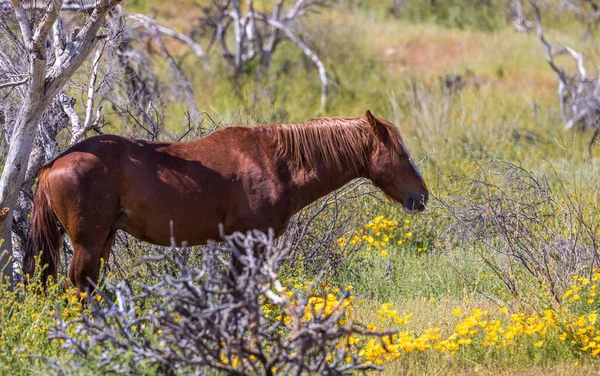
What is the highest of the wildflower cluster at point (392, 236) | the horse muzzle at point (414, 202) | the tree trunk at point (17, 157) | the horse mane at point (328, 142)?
the tree trunk at point (17, 157)

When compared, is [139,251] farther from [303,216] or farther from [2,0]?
[2,0]

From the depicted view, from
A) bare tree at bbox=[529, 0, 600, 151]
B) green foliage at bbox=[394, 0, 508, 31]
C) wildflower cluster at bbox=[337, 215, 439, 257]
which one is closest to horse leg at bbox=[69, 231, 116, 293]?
wildflower cluster at bbox=[337, 215, 439, 257]

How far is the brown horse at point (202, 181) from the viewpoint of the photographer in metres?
5.53

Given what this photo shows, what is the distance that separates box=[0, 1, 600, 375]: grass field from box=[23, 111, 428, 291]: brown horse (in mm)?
511

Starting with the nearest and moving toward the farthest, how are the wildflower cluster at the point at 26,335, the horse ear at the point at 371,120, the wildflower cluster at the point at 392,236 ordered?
the wildflower cluster at the point at 26,335
the horse ear at the point at 371,120
the wildflower cluster at the point at 392,236

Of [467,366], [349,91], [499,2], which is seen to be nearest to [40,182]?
[467,366]

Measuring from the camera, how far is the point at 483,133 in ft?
43.3

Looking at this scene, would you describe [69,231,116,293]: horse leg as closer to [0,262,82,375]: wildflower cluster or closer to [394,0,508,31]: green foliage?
[0,262,82,375]: wildflower cluster

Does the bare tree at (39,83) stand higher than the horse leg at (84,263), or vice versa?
the bare tree at (39,83)

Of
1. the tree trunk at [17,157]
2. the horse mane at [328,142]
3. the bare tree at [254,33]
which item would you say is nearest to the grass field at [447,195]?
the bare tree at [254,33]

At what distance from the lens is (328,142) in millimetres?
6059

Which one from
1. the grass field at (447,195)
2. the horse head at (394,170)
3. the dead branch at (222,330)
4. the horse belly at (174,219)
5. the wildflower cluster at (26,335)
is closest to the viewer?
the dead branch at (222,330)

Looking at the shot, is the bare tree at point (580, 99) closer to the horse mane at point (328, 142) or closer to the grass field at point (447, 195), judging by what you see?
the grass field at point (447, 195)

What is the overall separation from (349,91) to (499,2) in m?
10.2
